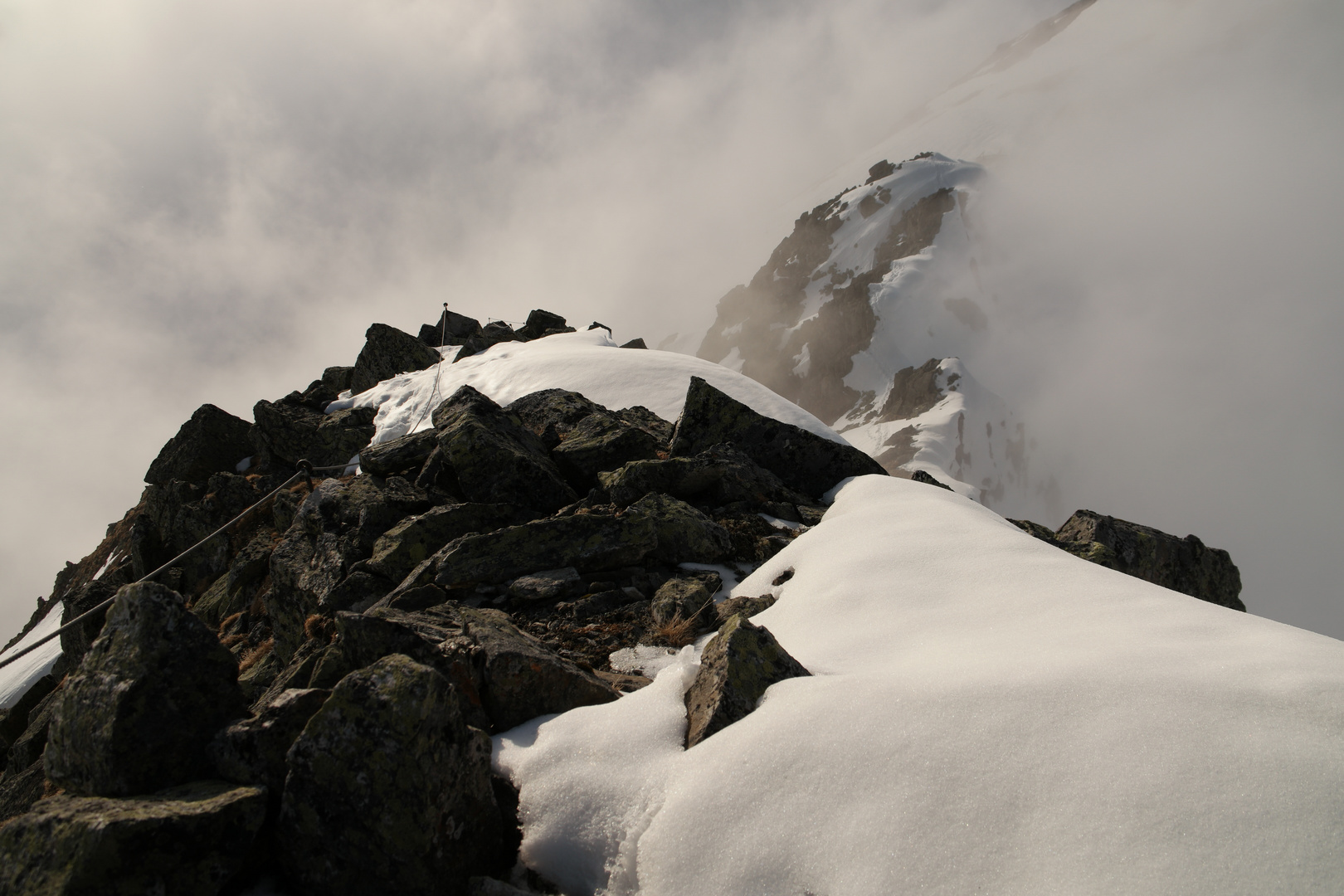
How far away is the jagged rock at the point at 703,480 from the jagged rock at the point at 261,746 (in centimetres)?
565

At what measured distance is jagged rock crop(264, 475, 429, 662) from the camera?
8.48 m

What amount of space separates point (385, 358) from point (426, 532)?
17.0 metres

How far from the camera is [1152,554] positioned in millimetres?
12445

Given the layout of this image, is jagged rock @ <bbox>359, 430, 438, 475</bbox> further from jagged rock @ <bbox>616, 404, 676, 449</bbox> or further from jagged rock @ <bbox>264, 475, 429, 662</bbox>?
jagged rock @ <bbox>616, 404, 676, 449</bbox>

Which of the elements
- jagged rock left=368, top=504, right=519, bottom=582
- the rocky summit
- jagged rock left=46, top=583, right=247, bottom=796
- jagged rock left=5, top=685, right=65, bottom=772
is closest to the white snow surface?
the rocky summit

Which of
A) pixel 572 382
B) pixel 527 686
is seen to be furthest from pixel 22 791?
pixel 572 382

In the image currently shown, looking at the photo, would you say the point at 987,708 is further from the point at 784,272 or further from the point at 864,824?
the point at 784,272

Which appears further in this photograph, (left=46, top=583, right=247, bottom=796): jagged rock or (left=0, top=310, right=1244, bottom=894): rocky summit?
(left=46, top=583, right=247, bottom=796): jagged rock

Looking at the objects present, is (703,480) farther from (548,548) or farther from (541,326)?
(541,326)

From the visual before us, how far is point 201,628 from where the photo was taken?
168 inches

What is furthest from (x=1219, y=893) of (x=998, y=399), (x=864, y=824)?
(x=998, y=399)

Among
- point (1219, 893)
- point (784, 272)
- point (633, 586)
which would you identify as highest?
point (784, 272)

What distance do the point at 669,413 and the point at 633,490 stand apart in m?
5.91

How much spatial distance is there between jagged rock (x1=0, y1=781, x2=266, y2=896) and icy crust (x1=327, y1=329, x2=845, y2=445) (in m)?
11.1
